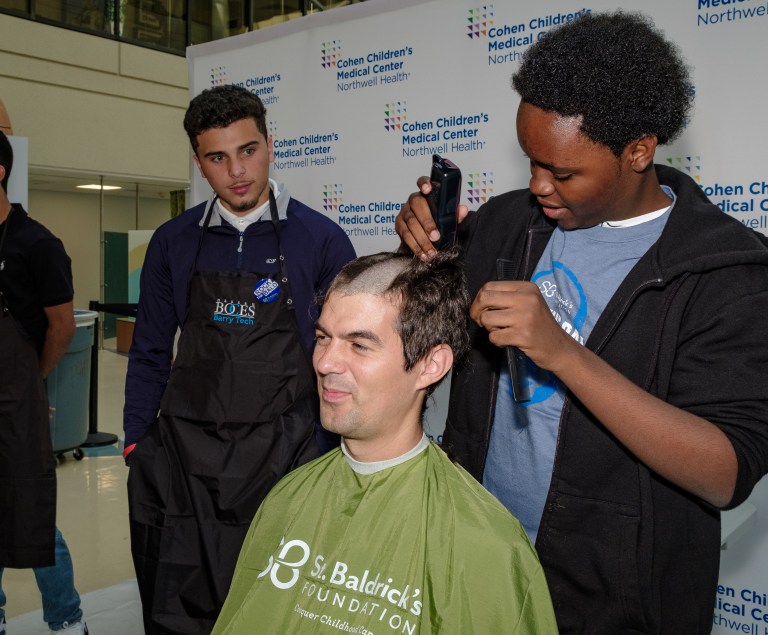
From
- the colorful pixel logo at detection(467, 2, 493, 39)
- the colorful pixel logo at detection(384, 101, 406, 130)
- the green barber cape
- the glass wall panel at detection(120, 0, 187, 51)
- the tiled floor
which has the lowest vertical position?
the tiled floor

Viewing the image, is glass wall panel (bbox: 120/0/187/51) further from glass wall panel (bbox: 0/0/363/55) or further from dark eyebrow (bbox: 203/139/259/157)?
dark eyebrow (bbox: 203/139/259/157)

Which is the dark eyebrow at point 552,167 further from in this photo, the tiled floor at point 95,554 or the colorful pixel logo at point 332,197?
the tiled floor at point 95,554

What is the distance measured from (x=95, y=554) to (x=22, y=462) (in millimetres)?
1323

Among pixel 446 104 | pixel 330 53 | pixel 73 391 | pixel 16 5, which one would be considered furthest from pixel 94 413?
pixel 16 5

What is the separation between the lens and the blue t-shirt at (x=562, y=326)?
4.47ft

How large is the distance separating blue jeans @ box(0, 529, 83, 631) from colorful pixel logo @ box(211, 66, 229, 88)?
2.03 meters

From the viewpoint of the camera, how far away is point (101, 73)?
971 cm

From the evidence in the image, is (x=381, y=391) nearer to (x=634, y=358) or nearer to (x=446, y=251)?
(x=446, y=251)

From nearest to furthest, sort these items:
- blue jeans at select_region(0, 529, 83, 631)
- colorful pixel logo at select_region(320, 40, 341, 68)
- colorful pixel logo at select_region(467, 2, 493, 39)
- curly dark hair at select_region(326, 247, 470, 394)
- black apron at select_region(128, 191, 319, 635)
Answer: curly dark hair at select_region(326, 247, 470, 394) → black apron at select_region(128, 191, 319, 635) → colorful pixel logo at select_region(467, 2, 493, 39) → blue jeans at select_region(0, 529, 83, 631) → colorful pixel logo at select_region(320, 40, 341, 68)

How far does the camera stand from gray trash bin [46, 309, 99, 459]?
4.95 meters

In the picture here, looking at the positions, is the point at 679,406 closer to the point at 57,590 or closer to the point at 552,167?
the point at 552,167

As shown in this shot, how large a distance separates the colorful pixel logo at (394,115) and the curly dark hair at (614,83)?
1426mm

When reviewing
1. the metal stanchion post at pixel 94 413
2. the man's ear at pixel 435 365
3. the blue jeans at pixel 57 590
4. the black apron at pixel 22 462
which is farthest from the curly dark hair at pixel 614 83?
the metal stanchion post at pixel 94 413

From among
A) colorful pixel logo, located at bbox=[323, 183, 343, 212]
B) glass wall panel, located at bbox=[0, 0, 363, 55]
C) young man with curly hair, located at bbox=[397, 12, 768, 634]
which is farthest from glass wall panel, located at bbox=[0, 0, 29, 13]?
young man with curly hair, located at bbox=[397, 12, 768, 634]
